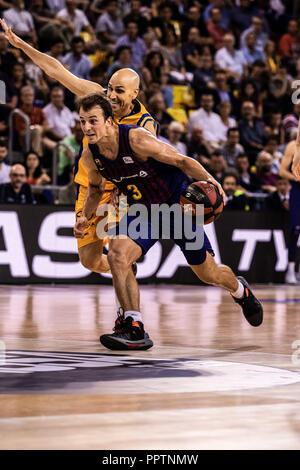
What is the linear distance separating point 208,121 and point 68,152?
14.1ft

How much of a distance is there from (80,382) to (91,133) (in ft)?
7.78

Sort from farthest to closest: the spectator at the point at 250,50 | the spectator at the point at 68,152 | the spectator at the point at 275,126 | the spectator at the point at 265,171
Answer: the spectator at the point at 250,50, the spectator at the point at 275,126, the spectator at the point at 265,171, the spectator at the point at 68,152

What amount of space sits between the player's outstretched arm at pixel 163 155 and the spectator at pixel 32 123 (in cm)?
858

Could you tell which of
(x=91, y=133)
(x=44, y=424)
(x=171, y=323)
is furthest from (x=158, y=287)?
(x=44, y=424)

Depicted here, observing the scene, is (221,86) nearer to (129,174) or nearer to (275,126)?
(275,126)

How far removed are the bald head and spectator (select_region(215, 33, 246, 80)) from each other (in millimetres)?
13332

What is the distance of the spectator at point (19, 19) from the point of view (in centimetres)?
1808

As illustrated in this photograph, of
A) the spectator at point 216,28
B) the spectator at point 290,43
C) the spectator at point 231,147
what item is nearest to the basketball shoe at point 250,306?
the spectator at point 231,147

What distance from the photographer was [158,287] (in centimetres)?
1545

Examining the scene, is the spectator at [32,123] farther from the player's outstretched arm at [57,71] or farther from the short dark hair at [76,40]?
the player's outstretched arm at [57,71]

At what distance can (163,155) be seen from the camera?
7.67 meters

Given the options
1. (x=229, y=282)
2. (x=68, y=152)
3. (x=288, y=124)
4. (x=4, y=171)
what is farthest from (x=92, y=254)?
(x=288, y=124)

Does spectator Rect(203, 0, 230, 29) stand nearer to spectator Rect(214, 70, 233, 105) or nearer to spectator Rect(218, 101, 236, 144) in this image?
spectator Rect(214, 70, 233, 105)
